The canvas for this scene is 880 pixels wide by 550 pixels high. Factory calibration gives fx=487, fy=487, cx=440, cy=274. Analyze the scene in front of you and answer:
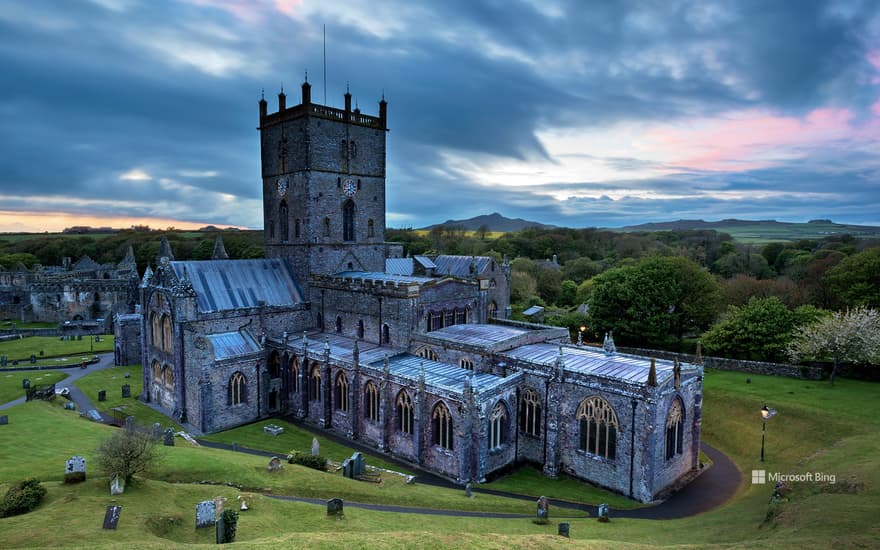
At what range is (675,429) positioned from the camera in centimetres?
2873

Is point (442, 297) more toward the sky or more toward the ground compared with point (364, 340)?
more toward the sky

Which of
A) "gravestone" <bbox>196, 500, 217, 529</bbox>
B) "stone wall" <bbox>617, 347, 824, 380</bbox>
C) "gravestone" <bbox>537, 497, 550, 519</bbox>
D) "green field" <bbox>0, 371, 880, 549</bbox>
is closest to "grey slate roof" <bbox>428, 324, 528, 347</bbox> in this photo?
"green field" <bbox>0, 371, 880, 549</bbox>

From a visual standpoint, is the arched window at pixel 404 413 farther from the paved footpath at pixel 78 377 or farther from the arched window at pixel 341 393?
the paved footpath at pixel 78 377

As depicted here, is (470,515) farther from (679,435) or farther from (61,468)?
(61,468)

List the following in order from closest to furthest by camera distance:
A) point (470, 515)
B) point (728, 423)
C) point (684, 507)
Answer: point (470, 515), point (684, 507), point (728, 423)


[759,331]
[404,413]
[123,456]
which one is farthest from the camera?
[759,331]

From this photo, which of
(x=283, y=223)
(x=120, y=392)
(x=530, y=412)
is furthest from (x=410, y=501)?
(x=120, y=392)

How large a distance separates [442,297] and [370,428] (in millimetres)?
11234

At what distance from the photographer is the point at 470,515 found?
23.3 metres

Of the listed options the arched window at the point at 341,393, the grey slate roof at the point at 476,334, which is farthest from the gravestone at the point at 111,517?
the grey slate roof at the point at 476,334

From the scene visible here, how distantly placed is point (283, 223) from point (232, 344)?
1296 cm

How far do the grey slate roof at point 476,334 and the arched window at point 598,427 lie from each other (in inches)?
285

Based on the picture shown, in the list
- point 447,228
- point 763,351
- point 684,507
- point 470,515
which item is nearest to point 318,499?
point 470,515

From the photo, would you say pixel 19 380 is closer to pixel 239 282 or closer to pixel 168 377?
pixel 168 377
